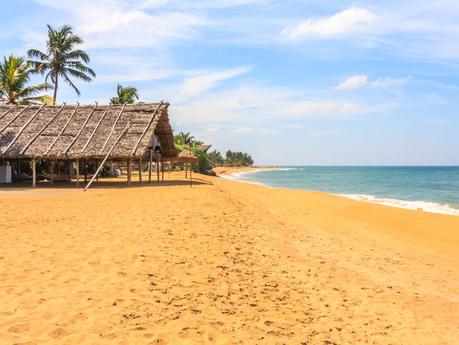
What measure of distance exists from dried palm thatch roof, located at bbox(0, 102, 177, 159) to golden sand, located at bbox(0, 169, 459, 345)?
872 centimetres

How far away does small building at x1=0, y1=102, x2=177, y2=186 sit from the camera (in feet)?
68.1

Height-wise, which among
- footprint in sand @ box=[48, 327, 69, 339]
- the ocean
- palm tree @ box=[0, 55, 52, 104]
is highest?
palm tree @ box=[0, 55, 52, 104]

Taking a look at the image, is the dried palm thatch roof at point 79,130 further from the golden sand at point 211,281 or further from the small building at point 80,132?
the golden sand at point 211,281

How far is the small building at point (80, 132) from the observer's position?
20.8 metres

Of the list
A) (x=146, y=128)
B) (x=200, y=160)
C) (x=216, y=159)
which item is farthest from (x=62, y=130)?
(x=216, y=159)

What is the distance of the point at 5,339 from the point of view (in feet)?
12.7

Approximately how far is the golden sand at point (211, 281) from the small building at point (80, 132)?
870cm

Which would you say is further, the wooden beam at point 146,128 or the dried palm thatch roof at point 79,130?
the dried palm thatch roof at point 79,130

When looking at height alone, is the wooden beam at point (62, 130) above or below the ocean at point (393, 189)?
above

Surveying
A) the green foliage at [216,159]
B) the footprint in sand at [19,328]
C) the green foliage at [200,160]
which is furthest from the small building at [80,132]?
the green foliage at [216,159]

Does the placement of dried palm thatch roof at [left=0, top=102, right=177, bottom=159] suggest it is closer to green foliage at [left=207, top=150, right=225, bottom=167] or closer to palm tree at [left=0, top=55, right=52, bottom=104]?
palm tree at [left=0, top=55, right=52, bottom=104]

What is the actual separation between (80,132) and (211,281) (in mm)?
17971

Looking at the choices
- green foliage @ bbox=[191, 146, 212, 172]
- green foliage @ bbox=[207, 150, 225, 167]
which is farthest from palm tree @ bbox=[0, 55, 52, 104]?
green foliage @ bbox=[207, 150, 225, 167]

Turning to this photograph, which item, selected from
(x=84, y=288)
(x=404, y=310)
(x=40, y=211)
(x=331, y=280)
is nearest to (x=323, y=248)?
(x=331, y=280)
